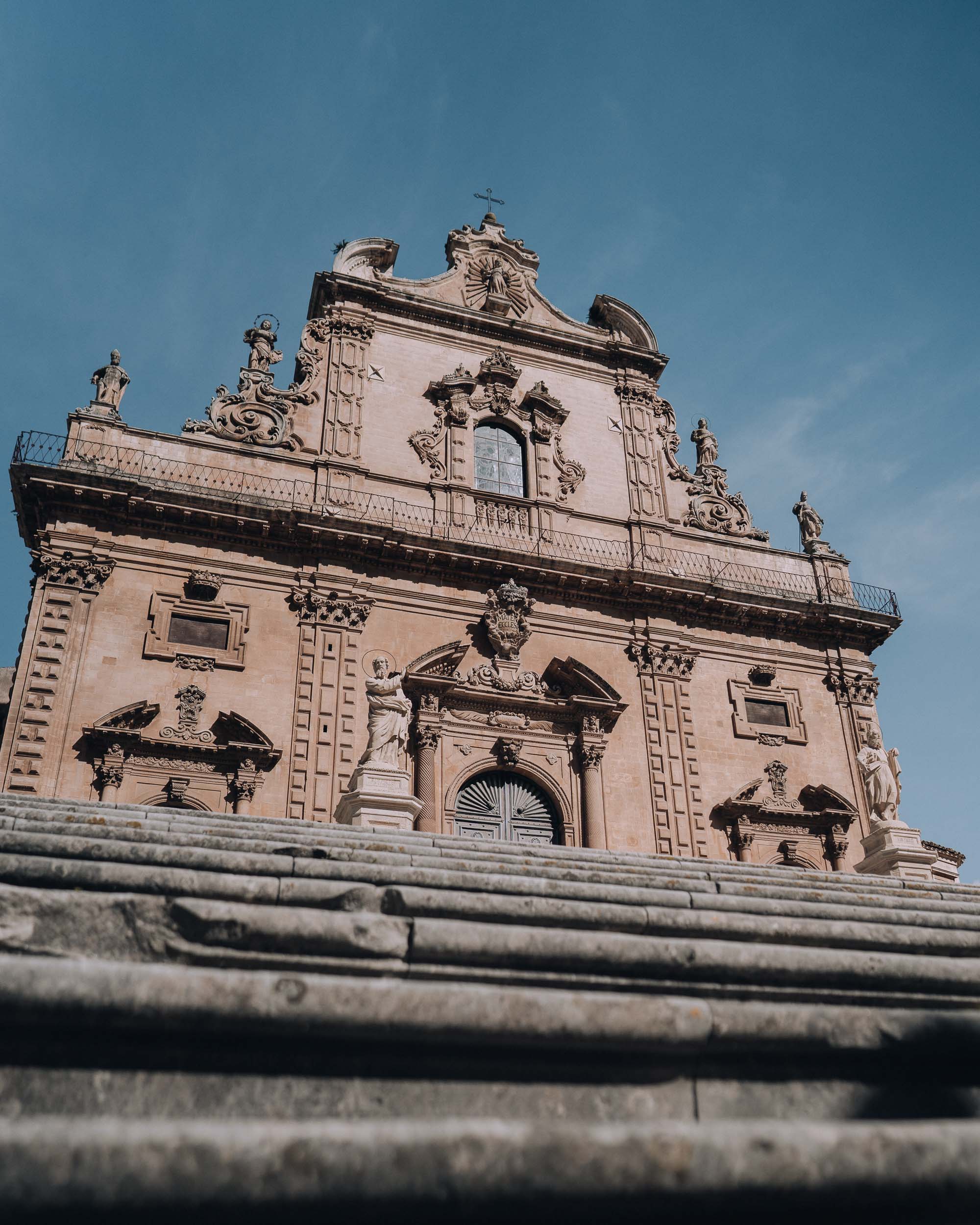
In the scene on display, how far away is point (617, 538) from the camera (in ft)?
62.6

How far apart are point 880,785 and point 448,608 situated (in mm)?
7232

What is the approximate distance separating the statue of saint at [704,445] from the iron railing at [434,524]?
2739 mm

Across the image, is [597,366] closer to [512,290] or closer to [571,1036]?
[512,290]

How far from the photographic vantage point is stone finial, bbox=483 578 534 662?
16.7 meters

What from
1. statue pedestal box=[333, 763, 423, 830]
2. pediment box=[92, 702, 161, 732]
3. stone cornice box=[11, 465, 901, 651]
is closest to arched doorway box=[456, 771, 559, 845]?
stone cornice box=[11, 465, 901, 651]

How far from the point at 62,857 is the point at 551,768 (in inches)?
510

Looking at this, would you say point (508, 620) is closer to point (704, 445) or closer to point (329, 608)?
point (329, 608)

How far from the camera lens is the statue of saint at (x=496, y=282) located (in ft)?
69.5

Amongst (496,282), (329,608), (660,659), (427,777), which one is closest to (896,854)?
(660,659)

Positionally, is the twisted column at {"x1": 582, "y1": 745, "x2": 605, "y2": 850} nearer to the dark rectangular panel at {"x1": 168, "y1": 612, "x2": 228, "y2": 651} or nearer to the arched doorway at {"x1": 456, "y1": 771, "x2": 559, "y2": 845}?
the arched doorway at {"x1": 456, "y1": 771, "x2": 559, "y2": 845}

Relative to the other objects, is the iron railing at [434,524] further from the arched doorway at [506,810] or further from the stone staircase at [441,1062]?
the stone staircase at [441,1062]

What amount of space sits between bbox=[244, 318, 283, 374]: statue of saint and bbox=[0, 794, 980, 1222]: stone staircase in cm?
1663

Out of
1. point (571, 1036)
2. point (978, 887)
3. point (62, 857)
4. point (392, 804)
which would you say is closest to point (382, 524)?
point (392, 804)

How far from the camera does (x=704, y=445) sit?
70.7 ft
